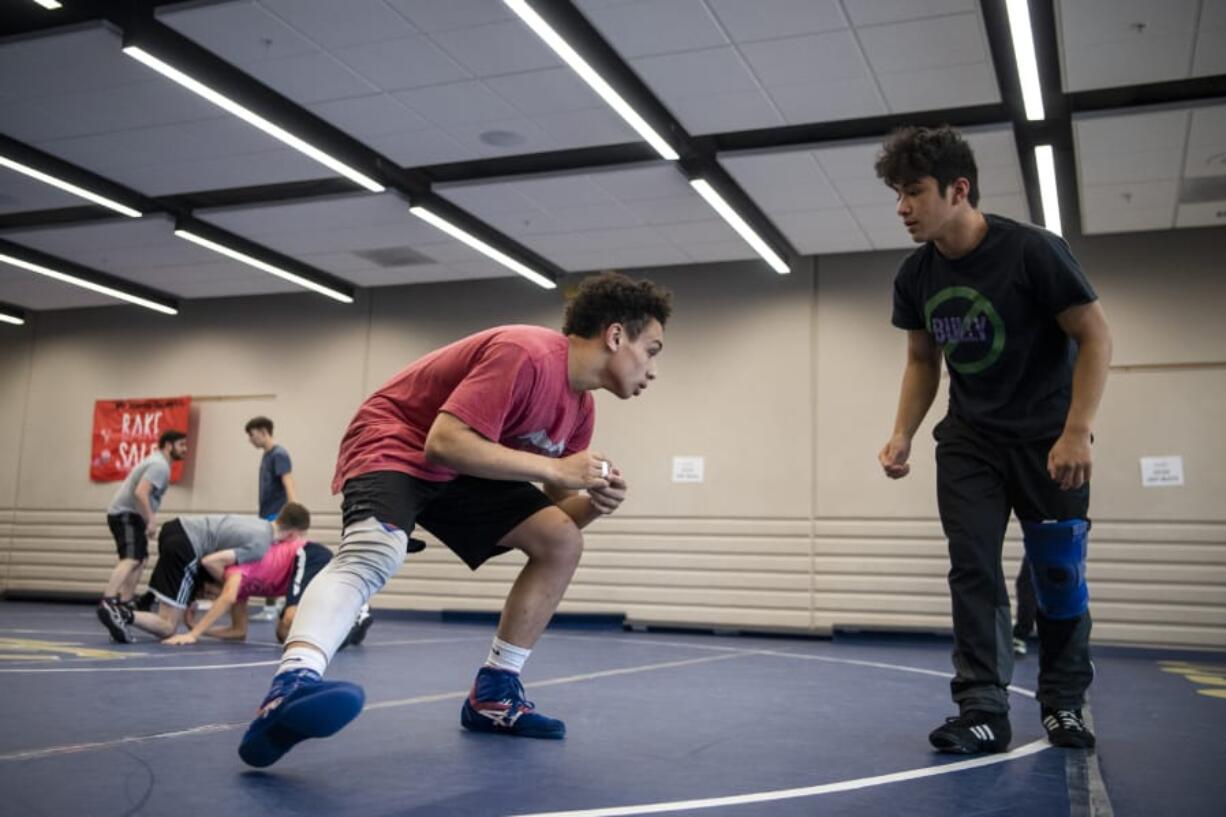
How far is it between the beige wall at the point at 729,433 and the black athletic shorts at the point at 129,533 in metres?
3.31

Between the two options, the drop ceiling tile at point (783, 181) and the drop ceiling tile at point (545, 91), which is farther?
the drop ceiling tile at point (783, 181)

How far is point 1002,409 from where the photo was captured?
297cm

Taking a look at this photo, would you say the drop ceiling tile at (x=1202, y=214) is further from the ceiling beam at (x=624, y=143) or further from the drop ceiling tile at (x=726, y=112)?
the drop ceiling tile at (x=726, y=112)

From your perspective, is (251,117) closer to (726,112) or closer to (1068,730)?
(726,112)

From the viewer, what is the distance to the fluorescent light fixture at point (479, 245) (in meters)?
8.73

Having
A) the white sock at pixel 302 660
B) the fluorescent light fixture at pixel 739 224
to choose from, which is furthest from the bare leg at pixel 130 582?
the white sock at pixel 302 660

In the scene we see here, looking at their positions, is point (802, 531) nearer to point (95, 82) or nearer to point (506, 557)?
point (506, 557)

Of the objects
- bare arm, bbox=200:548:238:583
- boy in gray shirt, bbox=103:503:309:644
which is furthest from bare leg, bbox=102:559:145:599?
bare arm, bbox=200:548:238:583

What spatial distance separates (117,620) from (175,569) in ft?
1.43

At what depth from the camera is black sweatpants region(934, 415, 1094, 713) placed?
9.31 ft

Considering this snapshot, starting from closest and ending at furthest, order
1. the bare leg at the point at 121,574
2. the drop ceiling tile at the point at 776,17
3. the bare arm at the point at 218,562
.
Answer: the drop ceiling tile at the point at 776,17, the bare arm at the point at 218,562, the bare leg at the point at 121,574

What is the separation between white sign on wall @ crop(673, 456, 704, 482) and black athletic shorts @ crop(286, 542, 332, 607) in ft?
14.9

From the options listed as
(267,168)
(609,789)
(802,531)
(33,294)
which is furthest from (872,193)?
(33,294)

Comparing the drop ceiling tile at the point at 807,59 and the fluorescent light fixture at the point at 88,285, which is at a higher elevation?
the drop ceiling tile at the point at 807,59
